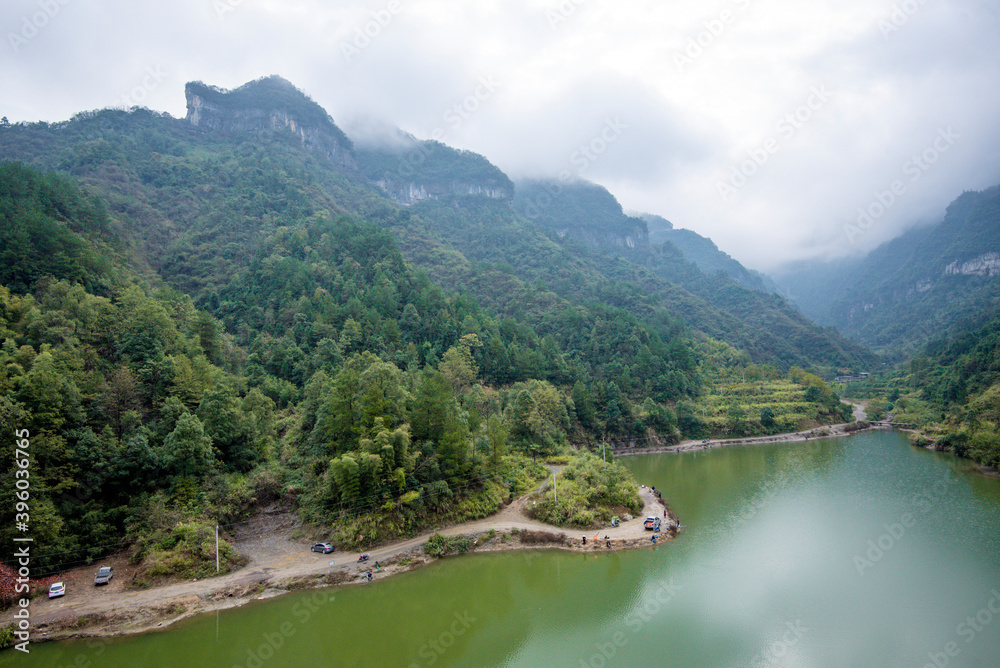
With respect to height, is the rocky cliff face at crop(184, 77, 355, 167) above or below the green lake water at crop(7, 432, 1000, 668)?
above

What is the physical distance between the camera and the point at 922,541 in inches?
964

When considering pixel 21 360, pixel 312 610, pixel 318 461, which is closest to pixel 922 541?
pixel 312 610

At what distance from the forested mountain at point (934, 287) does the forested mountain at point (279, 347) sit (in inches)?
1246

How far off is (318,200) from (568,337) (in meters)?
52.3

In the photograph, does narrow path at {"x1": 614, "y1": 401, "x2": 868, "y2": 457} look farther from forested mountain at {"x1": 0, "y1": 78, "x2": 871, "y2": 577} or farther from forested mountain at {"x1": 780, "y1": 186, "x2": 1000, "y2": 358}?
forested mountain at {"x1": 780, "y1": 186, "x2": 1000, "y2": 358}

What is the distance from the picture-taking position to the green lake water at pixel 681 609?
54.0ft

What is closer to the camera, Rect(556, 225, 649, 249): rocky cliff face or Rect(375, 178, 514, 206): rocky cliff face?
Rect(375, 178, 514, 206): rocky cliff face

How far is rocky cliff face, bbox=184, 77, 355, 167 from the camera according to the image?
111625 mm

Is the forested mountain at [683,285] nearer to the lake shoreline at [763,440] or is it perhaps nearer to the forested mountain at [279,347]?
the forested mountain at [279,347]

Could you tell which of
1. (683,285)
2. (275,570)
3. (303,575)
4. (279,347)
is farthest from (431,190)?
(303,575)

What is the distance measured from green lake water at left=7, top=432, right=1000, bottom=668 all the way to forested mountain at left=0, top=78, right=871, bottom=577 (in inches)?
185

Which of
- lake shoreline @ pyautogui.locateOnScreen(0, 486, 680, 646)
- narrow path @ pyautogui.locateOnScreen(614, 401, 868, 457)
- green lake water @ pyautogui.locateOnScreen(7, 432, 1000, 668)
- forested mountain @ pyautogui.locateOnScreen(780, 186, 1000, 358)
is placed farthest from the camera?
forested mountain @ pyautogui.locateOnScreen(780, 186, 1000, 358)

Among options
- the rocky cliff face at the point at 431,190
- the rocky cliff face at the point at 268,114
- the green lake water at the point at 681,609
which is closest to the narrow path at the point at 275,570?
the green lake water at the point at 681,609

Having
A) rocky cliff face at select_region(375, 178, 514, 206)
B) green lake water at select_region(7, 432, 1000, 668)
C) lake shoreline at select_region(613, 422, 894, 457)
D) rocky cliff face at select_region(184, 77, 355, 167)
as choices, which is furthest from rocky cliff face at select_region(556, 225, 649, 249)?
green lake water at select_region(7, 432, 1000, 668)
